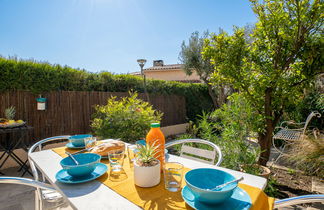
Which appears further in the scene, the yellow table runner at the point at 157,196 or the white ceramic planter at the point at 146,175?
the white ceramic planter at the point at 146,175

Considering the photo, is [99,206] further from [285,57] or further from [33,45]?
[33,45]

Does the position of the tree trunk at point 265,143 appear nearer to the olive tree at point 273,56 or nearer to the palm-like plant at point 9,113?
the olive tree at point 273,56

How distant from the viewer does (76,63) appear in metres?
4.84

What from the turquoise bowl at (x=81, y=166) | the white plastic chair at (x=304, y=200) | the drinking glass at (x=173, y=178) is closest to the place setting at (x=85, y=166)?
the turquoise bowl at (x=81, y=166)

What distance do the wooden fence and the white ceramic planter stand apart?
418 cm

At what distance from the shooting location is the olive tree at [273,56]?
2.33 meters

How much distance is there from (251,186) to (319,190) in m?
1.74

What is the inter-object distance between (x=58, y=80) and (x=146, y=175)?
440cm

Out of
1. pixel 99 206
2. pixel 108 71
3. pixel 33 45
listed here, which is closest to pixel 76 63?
pixel 108 71

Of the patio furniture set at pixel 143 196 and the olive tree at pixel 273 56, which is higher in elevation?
the olive tree at pixel 273 56

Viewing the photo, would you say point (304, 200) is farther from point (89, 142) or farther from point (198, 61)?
point (198, 61)

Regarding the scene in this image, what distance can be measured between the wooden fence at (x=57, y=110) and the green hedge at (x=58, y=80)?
0.56 feet

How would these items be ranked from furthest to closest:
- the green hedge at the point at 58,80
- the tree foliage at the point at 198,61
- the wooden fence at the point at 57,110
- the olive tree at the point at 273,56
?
the tree foliage at the point at 198,61
the wooden fence at the point at 57,110
the green hedge at the point at 58,80
the olive tree at the point at 273,56

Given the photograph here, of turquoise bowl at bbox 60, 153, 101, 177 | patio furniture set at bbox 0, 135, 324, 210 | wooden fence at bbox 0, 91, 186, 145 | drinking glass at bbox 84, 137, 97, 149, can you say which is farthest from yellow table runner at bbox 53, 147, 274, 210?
wooden fence at bbox 0, 91, 186, 145
